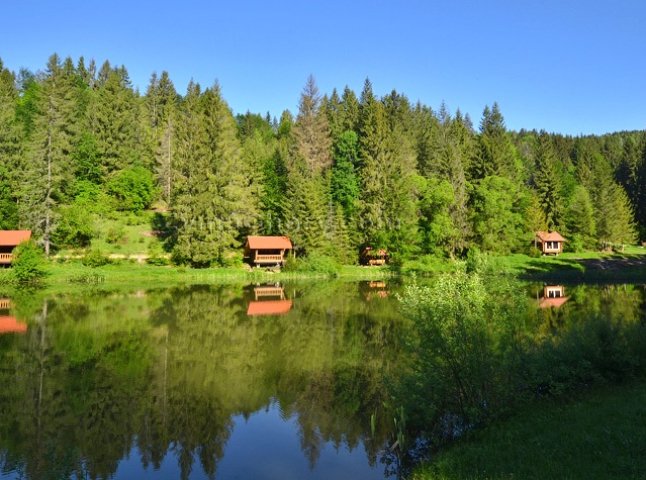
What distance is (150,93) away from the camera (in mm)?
96062

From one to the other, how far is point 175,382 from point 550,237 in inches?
2512

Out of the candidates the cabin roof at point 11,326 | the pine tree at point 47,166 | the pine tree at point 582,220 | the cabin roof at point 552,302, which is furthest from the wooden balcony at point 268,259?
the pine tree at point 582,220

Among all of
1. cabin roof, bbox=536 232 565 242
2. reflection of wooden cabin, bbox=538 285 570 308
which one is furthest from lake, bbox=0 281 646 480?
cabin roof, bbox=536 232 565 242

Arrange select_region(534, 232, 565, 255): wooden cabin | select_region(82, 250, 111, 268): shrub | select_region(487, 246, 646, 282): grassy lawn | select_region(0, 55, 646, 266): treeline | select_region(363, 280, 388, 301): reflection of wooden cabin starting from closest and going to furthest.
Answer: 1. select_region(363, 280, 388, 301): reflection of wooden cabin
2. select_region(82, 250, 111, 268): shrub
3. select_region(487, 246, 646, 282): grassy lawn
4. select_region(0, 55, 646, 266): treeline
5. select_region(534, 232, 565, 255): wooden cabin

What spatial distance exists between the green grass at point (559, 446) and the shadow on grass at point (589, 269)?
4442 cm

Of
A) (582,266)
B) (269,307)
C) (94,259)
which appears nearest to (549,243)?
(582,266)

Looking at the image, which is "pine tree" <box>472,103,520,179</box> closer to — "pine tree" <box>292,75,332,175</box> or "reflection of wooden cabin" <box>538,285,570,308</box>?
"pine tree" <box>292,75,332,175</box>

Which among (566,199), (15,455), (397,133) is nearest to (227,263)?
(397,133)

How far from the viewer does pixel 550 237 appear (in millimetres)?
68938

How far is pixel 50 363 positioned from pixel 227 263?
35.2 m

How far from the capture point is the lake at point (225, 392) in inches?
441

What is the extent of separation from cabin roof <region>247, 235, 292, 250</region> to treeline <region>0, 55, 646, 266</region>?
1142mm

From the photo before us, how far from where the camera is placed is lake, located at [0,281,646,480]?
11203 millimetres

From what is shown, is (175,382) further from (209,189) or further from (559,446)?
(209,189)
